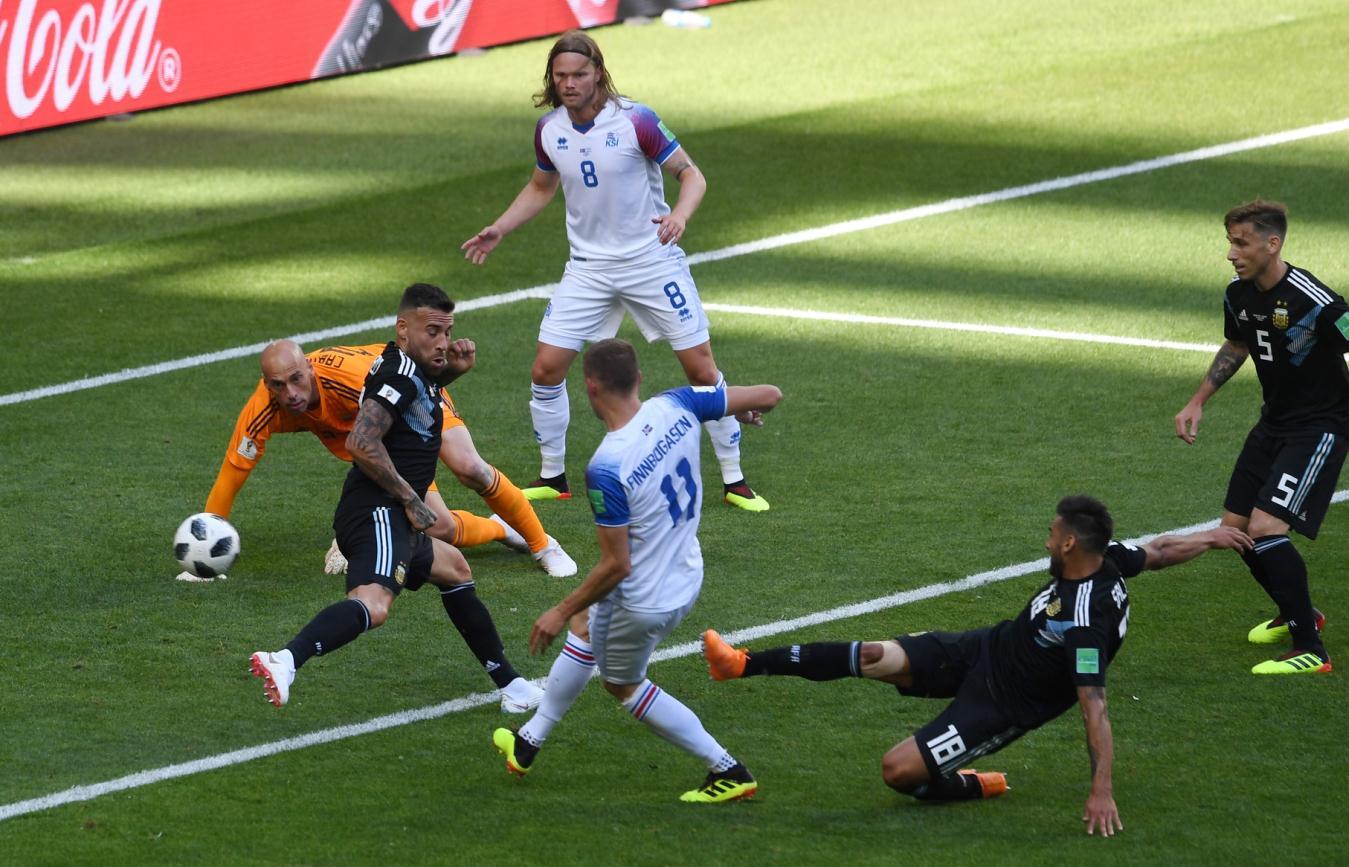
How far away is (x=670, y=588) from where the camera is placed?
7027mm

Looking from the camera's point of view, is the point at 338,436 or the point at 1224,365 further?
the point at 338,436

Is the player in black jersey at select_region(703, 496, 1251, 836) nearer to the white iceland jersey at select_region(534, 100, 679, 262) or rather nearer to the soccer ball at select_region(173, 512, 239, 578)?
the soccer ball at select_region(173, 512, 239, 578)

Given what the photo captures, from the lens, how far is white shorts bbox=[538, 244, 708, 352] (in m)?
10.7

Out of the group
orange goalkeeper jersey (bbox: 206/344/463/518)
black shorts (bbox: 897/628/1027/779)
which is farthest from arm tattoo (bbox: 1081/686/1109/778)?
orange goalkeeper jersey (bbox: 206/344/463/518)

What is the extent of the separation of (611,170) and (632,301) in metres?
0.74

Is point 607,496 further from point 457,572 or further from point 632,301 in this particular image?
point 632,301

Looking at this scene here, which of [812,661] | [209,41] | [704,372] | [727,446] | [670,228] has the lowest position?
[209,41]

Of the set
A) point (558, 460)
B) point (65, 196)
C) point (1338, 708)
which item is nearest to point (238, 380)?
point (558, 460)

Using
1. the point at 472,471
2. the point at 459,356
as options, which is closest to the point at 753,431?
the point at 472,471

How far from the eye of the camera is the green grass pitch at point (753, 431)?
727 cm

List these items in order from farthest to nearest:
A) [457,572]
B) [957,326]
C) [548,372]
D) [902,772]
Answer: [957,326], [548,372], [457,572], [902,772]

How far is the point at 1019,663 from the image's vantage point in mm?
7145

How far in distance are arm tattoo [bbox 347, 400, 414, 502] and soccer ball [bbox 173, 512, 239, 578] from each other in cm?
194

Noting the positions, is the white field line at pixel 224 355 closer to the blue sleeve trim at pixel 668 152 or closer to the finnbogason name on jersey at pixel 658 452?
the blue sleeve trim at pixel 668 152
